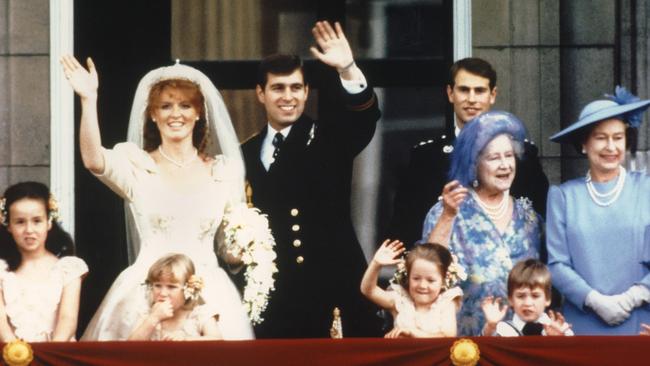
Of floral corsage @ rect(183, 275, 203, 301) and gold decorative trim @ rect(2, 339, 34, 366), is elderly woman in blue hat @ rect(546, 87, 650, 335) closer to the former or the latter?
floral corsage @ rect(183, 275, 203, 301)

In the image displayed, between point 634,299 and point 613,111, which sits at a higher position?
point 613,111

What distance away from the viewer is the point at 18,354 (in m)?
12.5

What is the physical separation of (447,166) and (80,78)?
242 centimetres

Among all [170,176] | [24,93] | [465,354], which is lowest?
[465,354]

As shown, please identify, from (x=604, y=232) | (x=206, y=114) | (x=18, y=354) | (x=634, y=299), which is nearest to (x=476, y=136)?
(x=604, y=232)

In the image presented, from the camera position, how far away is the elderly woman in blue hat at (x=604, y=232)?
1291cm

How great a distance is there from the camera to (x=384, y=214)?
1453cm

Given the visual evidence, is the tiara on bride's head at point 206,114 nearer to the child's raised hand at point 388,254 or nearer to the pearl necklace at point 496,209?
the child's raised hand at point 388,254

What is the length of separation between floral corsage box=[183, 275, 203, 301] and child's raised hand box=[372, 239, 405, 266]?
1118 mm

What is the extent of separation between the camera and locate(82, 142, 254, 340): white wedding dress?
13406 mm

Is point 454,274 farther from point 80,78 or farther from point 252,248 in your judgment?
point 80,78

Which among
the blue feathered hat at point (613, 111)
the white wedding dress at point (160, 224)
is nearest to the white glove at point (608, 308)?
the blue feathered hat at point (613, 111)

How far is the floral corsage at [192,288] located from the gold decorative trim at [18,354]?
1.05 metres

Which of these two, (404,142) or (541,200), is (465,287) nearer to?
(541,200)
